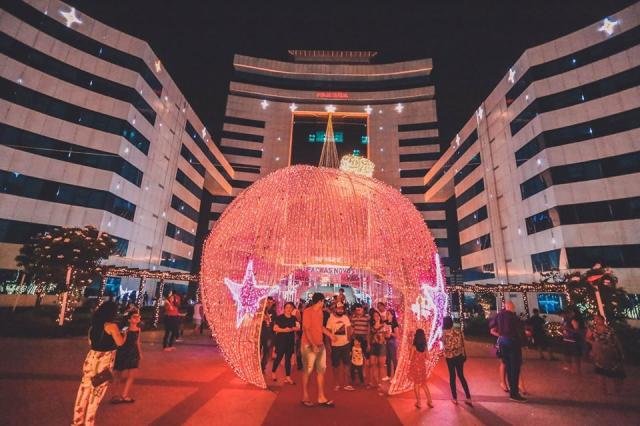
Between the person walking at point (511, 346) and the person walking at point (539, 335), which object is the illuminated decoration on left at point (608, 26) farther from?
the person walking at point (511, 346)

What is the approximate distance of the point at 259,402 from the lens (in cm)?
571

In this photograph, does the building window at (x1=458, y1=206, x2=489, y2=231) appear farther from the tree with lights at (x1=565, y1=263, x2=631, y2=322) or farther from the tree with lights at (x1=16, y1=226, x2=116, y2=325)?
the tree with lights at (x1=16, y1=226, x2=116, y2=325)

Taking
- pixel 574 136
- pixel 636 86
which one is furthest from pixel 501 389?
pixel 636 86

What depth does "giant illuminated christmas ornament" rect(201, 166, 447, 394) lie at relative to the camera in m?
6.91

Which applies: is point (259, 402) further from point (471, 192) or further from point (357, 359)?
point (471, 192)

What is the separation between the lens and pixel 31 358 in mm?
8258

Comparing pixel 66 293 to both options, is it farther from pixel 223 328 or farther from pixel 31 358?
pixel 223 328

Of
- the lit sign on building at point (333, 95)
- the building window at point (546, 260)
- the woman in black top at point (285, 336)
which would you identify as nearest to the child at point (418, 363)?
the woman in black top at point (285, 336)

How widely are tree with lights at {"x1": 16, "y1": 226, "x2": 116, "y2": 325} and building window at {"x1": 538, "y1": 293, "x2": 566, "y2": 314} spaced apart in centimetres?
2973

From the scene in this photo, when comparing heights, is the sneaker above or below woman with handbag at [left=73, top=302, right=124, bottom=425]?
below

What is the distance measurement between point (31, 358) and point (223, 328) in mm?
5767

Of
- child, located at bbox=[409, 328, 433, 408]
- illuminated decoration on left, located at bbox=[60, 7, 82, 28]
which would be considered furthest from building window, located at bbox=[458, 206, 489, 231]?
illuminated decoration on left, located at bbox=[60, 7, 82, 28]

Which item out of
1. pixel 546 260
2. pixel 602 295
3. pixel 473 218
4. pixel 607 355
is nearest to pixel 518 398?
pixel 607 355

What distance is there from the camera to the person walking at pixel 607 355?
6602 millimetres
